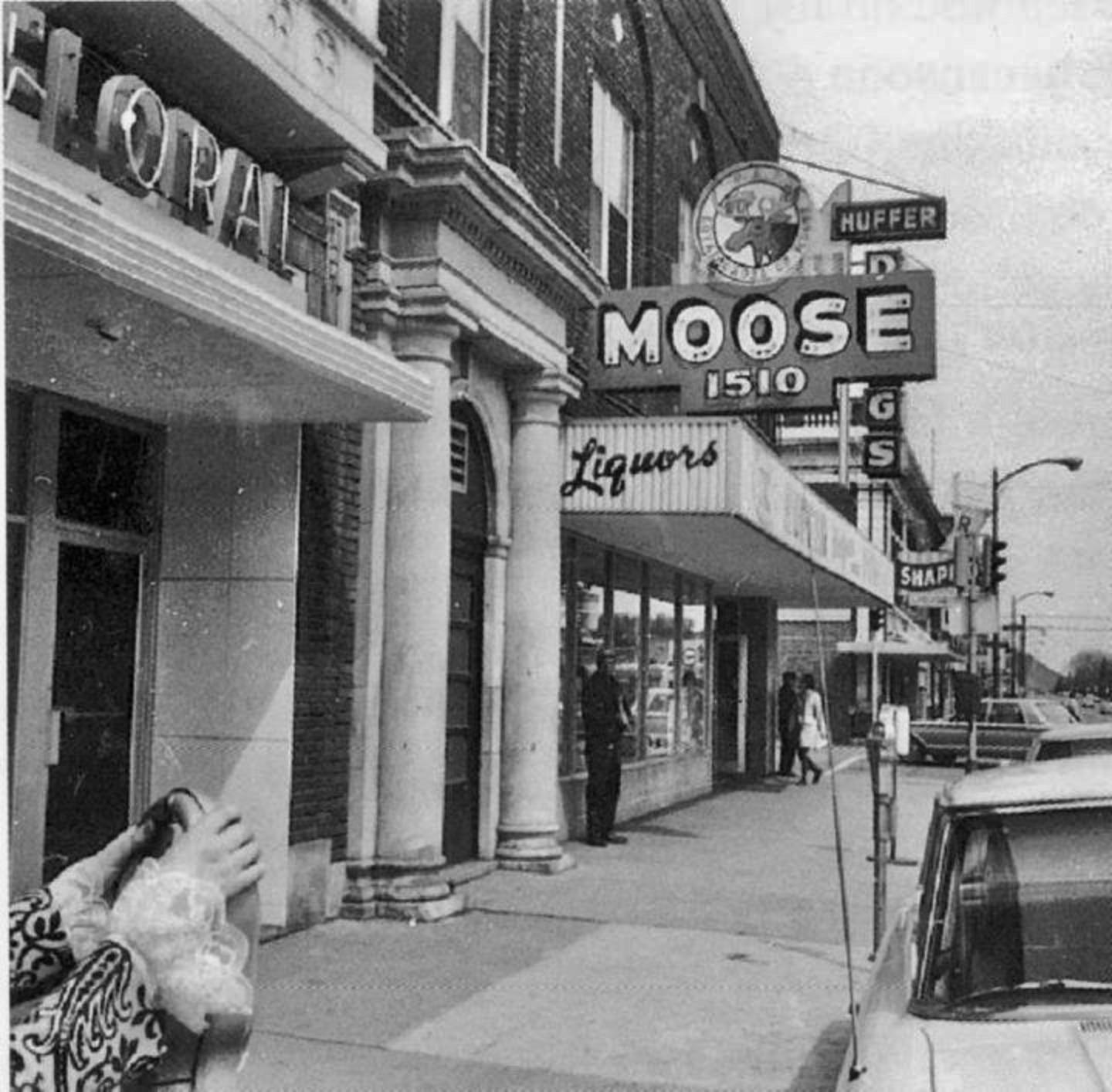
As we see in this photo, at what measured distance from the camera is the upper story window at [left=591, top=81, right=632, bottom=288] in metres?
14.6

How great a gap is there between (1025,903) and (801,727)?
19.7 meters

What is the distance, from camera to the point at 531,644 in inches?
440

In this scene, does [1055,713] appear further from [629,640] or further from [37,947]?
[37,947]

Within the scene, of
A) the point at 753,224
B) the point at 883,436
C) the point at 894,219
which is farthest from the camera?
the point at 883,436

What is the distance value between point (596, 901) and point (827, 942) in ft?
5.78

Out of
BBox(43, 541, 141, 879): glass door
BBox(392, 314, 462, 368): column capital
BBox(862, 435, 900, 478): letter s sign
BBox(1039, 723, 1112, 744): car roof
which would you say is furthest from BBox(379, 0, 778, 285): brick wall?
BBox(1039, 723, 1112, 744): car roof

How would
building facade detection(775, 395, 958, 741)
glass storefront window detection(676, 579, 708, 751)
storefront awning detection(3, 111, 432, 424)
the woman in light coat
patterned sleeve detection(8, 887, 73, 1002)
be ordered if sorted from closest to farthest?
1. patterned sleeve detection(8, 887, 73, 1002)
2. storefront awning detection(3, 111, 432, 424)
3. glass storefront window detection(676, 579, 708, 751)
4. the woman in light coat
5. building facade detection(775, 395, 958, 741)

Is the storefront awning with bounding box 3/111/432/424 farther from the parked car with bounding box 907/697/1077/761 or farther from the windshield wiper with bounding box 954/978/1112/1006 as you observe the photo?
the parked car with bounding box 907/697/1077/761

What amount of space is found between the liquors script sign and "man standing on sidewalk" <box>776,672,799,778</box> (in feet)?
32.3

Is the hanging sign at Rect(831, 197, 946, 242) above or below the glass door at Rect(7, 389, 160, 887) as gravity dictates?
above

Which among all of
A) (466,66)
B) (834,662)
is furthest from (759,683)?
(834,662)

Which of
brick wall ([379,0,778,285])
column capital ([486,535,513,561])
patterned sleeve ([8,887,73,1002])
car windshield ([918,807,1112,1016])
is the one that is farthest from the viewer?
brick wall ([379,0,778,285])

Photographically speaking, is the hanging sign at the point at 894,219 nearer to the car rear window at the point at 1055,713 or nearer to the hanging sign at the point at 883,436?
the hanging sign at the point at 883,436

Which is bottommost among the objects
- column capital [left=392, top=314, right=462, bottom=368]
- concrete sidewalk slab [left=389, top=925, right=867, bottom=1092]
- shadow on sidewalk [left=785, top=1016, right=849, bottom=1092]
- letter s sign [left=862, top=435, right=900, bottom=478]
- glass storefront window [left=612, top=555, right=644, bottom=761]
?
shadow on sidewalk [left=785, top=1016, right=849, bottom=1092]
